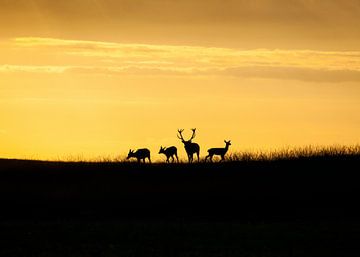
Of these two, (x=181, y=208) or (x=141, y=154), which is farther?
(x=141, y=154)

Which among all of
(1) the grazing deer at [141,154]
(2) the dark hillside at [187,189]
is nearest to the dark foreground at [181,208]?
(2) the dark hillside at [187,189]

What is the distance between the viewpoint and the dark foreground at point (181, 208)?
25.0 metres

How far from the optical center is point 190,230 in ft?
91.8

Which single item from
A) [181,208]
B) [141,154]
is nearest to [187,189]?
[181,208]

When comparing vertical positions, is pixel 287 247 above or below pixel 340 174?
below

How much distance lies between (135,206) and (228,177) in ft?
19.4

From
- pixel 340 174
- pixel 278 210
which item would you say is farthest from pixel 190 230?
pixel 340 174

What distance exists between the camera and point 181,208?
34500mm

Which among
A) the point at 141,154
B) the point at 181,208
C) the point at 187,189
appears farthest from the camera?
the point at 141,154

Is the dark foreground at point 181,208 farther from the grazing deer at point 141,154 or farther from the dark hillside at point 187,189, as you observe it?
the grazing deer at point 141,154

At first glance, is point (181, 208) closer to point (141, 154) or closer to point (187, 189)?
point (187, 189)

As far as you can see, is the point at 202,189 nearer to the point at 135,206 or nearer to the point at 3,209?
the point at 135,206

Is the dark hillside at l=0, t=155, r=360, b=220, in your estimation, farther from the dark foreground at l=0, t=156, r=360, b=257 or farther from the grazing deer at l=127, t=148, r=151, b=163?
the grazing deer at l=127, t=148, r=151, b=163

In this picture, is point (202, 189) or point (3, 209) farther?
point (202, 189)
